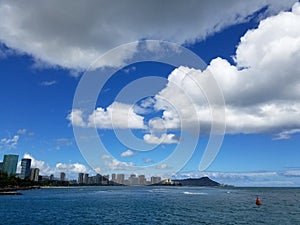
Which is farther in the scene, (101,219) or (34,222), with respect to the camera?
(101,219)

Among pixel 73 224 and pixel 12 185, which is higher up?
pixel 12 185

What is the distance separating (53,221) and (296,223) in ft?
124

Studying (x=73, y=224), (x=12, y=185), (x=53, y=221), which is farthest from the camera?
(x=12, y=185)

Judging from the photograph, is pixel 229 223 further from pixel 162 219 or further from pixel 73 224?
pixel 73 224

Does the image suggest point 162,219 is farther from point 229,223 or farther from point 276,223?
point 276,223

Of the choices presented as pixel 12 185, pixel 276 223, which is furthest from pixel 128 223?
pixel 12 185

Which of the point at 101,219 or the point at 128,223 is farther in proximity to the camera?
the point at 101,219

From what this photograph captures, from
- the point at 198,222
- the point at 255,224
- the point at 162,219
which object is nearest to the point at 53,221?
the point at 162,219

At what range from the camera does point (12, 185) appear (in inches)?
7101

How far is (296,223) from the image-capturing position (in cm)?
4550

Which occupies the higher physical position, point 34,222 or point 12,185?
point 12,185

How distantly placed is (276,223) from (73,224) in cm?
3098

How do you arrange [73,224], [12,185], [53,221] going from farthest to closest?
[12,185] → [53,221] → [73,224]

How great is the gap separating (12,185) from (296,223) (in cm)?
17505
